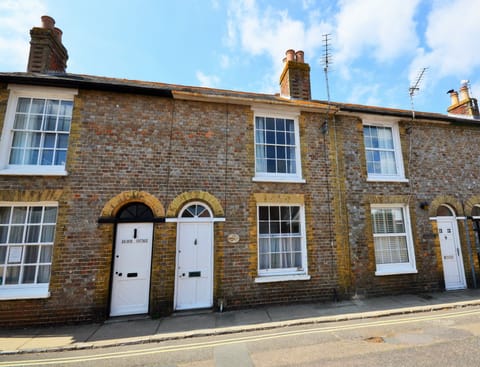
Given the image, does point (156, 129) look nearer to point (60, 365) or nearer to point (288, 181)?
point (288, 181)

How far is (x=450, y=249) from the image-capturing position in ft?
26.4

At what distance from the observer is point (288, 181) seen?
23.6 ft

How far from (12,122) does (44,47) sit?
3168mm

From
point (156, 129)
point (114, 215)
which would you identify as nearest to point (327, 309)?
point (114, 215)

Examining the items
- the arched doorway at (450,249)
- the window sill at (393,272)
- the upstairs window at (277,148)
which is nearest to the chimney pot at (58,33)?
the upstairs window at (277,148)

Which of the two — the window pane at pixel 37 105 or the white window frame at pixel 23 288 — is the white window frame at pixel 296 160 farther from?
the window pane at pixel 37 105

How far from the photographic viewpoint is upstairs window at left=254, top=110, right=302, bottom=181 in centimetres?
739

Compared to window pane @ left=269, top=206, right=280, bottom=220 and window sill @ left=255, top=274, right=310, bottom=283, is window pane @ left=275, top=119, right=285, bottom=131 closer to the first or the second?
window pane @ left=269, top=206, right=280, bottom=220

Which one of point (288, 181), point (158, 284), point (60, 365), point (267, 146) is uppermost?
Answer: point (267, 146)

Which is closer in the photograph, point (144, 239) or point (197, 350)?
point (197, 350)

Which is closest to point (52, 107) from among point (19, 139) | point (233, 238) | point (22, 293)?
point (19, 139)

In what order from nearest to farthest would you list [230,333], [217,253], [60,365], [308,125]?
1. [60,365]
2. [230,333]
3. [217,253]
4. [308,125]

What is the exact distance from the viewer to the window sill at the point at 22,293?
5.34 m

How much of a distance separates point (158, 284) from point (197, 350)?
2.19m
